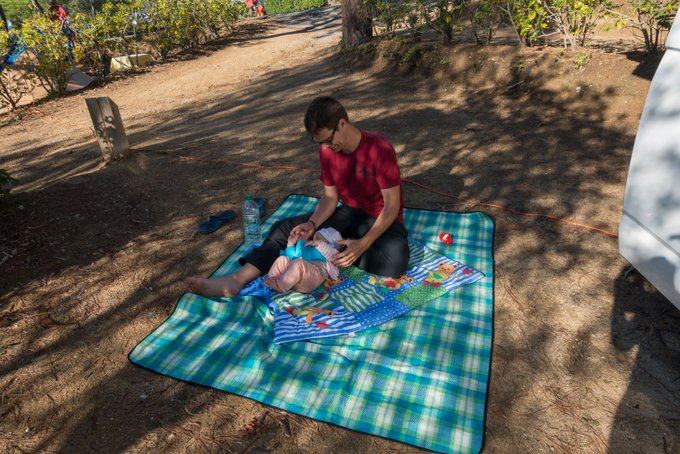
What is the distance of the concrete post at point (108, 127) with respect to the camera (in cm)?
533

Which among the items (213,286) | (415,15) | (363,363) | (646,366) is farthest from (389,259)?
(415,15)

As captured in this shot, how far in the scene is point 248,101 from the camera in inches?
353

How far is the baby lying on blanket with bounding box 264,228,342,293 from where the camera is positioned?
3084mm

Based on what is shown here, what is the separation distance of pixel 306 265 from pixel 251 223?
1290 mm

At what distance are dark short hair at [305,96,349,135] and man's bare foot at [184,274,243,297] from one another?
4.20 feet

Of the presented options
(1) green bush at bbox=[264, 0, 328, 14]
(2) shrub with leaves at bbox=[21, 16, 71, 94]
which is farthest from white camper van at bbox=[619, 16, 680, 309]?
(1) green bush at bbox=[264, 0, 328, 14]

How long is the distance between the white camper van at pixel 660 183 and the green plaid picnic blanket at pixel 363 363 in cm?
101

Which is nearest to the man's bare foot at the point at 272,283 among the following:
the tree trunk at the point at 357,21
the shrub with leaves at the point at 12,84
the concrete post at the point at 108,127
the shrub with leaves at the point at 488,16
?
the concrete post at the point at 108,127

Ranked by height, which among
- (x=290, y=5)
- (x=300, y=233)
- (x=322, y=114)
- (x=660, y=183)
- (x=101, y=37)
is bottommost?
(x=300, y=233)

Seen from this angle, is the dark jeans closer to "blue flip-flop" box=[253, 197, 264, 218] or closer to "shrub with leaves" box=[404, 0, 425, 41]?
"blue flip-flop" box=[253, 197, 264, 218]

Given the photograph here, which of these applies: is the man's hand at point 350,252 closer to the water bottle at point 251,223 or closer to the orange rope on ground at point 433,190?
the water bottle at point 251,223

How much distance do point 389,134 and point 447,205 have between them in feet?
7.45

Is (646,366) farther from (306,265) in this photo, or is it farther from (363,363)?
(306,265)

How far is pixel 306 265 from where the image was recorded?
10.2 feet
